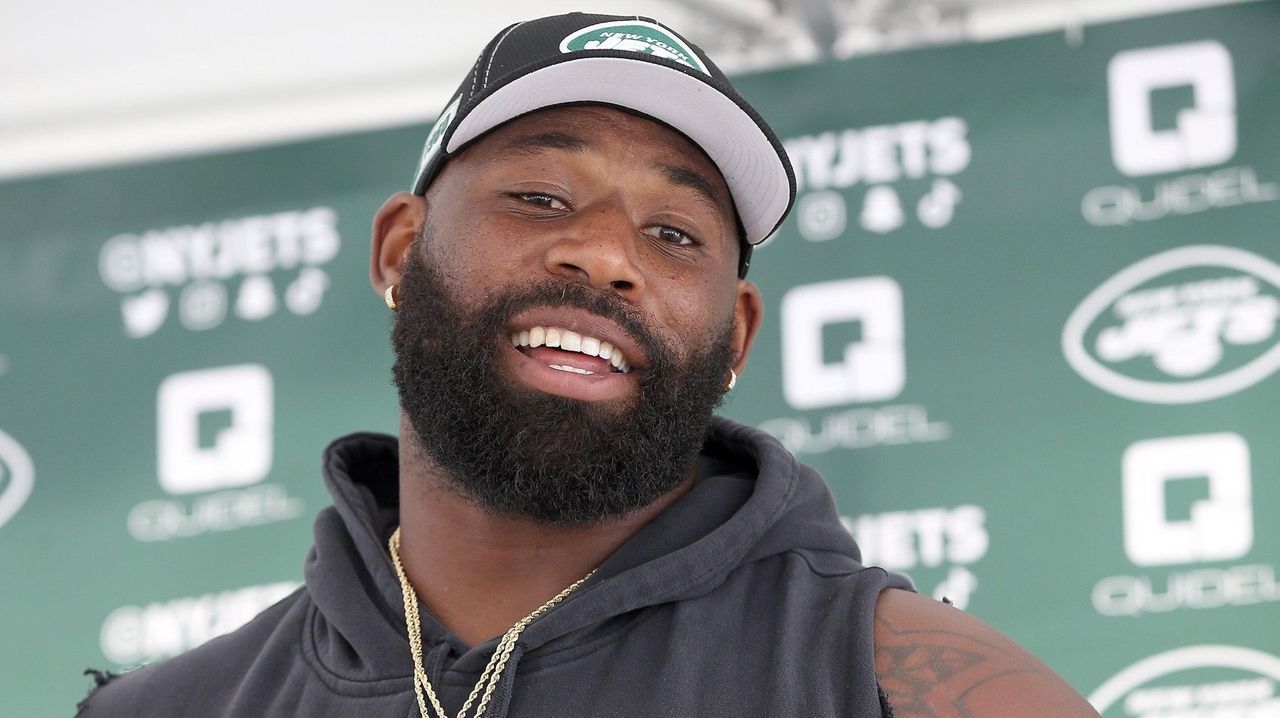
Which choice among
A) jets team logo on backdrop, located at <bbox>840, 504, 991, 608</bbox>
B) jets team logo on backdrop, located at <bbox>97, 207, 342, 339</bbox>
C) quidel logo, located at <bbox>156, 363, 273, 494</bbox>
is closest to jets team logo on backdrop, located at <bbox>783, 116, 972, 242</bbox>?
jets team logo on backdrop, located at <bbox>840, 504, 991, 608</bbox>

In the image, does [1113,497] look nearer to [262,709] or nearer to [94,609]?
[262,709]

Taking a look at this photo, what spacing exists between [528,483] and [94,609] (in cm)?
195

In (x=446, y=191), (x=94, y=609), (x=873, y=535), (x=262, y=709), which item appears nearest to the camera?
(x=262, y=709)

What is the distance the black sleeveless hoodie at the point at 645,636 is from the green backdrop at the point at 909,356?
1252 mm

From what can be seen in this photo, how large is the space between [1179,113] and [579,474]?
1.70 metres

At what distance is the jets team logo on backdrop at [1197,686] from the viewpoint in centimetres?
241

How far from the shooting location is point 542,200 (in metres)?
1.36

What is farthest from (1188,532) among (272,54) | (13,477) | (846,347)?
(13,477)

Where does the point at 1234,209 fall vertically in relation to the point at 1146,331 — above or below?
above

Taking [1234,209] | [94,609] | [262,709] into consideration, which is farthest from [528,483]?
[94,609]

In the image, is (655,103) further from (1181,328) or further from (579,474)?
(1181,328)

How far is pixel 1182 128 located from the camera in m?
2.62

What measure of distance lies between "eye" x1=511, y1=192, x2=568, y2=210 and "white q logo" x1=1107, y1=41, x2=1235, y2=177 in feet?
5.13

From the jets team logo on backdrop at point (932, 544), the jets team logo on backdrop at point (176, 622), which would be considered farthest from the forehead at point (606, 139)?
the jets team logo on backdrop at point (176, 622)
